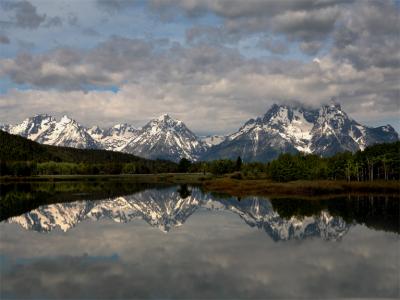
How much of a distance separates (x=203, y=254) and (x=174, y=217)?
117 feet

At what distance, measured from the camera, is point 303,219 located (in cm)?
7094

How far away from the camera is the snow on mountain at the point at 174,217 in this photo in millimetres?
61125

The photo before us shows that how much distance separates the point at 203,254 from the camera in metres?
44.8

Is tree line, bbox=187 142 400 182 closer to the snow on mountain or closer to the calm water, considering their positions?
the snow on mountain

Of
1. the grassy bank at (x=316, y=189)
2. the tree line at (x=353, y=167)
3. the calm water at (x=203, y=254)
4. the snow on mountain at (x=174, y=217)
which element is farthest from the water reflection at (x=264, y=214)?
the tree line at (x=353, y=167)

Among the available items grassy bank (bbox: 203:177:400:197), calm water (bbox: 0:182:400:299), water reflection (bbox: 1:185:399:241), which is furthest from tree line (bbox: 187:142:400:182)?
calm water (bbox: 0:182:400:299)

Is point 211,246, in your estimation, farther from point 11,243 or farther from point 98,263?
point 11,243

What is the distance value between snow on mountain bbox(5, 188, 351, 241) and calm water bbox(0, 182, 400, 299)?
215 millimetres

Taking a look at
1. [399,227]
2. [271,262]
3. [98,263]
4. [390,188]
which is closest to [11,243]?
[98,263]

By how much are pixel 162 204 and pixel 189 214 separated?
22.8 meters

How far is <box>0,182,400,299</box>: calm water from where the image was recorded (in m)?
32.5

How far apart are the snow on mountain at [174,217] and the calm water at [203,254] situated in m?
0.22

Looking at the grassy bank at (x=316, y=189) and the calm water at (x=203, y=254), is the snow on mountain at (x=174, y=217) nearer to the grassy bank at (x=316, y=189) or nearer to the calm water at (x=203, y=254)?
the calm water at (x=203, y=254)

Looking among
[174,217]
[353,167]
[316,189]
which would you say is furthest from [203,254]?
[353,167]
